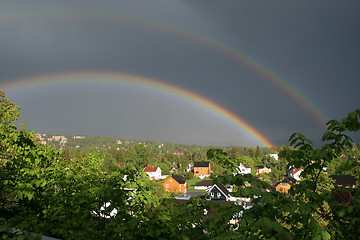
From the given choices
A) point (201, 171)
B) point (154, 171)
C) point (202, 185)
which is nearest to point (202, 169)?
point (201, 171)

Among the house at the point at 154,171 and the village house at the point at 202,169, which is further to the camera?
the village house at the point at 202,169

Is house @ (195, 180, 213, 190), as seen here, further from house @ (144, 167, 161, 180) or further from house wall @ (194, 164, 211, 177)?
house wall @ (194, 164, 211, 177)

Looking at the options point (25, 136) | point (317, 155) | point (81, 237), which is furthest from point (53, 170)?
point (317, 155)

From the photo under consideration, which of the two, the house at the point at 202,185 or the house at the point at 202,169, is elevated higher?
the house at the point at 202,169

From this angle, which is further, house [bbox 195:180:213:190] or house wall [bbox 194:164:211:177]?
house wall [bbox 194:164:211:177]

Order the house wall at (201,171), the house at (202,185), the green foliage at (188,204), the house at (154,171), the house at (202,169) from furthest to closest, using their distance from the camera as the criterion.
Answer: the house wall at (201,171), the house at (202,169), the house at (154,171), the house at (202,185), the green foliage at (188,204)

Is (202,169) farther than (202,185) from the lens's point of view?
Yes

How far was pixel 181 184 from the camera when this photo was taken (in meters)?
60.8

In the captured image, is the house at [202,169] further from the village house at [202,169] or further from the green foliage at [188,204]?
the green foliage at [188,204]

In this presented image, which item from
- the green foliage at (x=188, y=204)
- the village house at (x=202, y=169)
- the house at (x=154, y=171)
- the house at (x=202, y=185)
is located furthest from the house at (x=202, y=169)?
the green foliage at (x=188, y=204)

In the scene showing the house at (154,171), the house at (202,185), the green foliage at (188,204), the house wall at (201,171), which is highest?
the house wall at (201,171)

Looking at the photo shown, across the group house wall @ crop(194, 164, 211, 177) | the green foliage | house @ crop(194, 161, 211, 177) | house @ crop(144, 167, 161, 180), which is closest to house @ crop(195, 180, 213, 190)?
house @ crop(144, 167, 161, 180)

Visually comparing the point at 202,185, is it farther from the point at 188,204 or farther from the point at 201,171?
the point at 188,204

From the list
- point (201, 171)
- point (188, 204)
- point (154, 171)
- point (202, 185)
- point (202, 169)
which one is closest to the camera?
point (188, 204)
